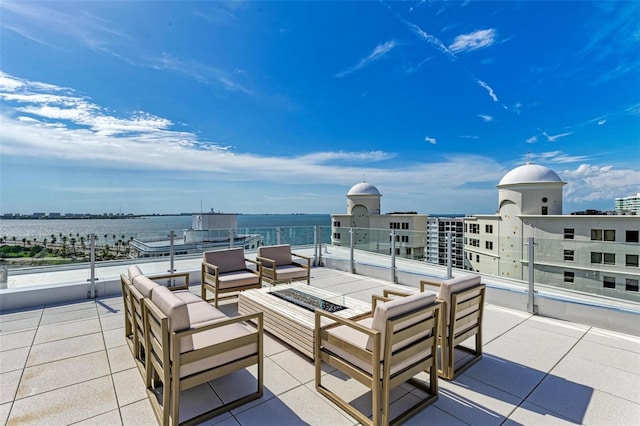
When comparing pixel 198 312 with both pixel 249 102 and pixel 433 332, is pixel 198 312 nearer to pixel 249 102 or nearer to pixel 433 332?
pixel 433 332

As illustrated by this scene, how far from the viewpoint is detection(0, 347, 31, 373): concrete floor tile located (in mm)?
2762

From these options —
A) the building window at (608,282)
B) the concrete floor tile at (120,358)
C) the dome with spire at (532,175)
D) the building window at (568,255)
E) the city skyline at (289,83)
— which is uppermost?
the city skyline at (289,83)

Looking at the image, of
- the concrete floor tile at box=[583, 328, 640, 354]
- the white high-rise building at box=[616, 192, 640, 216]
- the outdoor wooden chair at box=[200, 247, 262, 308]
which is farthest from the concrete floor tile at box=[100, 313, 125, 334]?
the white high-rise building at box=[616, 192, 640, 216]

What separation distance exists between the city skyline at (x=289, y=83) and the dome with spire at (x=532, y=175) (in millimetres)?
987

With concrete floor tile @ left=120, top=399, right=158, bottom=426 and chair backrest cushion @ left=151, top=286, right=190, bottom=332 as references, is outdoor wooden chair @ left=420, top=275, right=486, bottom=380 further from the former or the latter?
concrete floor tile @ left=120, top=399, right=158, bottom=426

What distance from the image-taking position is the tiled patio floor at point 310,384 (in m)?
2.09

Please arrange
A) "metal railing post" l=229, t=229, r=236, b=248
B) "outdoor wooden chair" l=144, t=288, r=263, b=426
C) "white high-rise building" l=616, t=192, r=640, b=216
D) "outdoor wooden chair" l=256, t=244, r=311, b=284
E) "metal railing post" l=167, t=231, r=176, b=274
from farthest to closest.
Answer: "white high-rise building" l=616, t=192, r=640, b=216 < "metal railing post" l=229, t=229, r=236, b=248 < "metal railing post" l=167, t=231, r=176, b=274 < "outdoor wooden chair" l=256, t=244, r=311, b=284 < "outdoor wooden chair" l=144, t=288, r=263, b=426

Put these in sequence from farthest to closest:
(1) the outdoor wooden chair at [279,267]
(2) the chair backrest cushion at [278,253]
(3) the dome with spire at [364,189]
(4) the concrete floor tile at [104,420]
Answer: (3) the dome with spire at [364,189] → (2) the chair backrest cushion at [278,253] → (1) the outdoor wooden chair at [279,267] → (4) the concrete floor tile at [104,420]

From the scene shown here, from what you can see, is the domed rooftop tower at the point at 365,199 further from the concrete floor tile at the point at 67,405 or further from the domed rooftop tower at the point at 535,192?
the concrete floor tile at the point at 67,405

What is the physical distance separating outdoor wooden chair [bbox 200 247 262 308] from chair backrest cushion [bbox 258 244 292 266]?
486 mm

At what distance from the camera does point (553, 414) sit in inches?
83.2

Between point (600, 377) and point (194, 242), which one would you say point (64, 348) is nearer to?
point (194, 242)

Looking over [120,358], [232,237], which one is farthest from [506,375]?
[232,237]

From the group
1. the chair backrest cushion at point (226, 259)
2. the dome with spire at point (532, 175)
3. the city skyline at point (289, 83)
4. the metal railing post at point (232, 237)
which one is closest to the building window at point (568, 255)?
the chair backrest cushion at point (226, 259)
